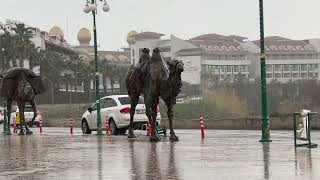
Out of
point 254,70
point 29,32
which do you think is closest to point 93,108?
point 29,32

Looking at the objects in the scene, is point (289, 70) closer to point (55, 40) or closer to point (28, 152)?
point (55, 40)

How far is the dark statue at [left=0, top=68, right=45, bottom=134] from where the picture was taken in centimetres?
2734

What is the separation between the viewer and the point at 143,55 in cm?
2173

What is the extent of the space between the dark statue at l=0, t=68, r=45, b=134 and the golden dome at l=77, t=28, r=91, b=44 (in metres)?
146

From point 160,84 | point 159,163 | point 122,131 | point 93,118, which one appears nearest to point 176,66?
point 160,84

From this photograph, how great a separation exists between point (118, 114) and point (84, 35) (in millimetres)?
148752

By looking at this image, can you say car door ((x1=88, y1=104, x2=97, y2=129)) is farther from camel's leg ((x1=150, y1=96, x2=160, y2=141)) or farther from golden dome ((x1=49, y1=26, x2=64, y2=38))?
golden dome ((x1=49, y1=26, x2=64, y2=38))

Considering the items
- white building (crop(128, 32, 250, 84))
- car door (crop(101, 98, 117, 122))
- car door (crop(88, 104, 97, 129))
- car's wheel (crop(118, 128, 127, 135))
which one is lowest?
car's wheel (crop(118, 128, 127, 135))

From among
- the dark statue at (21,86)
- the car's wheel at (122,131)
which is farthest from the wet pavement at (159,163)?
the dark statue at (21,86)

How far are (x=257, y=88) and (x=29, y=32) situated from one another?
3383 centimetres

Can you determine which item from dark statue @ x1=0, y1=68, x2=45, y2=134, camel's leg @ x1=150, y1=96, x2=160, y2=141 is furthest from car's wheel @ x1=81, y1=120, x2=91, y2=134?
camel's leg @ x1=150, y1=96, x2=160, y2=141

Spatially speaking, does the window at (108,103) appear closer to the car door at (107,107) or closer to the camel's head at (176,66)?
the car door at (107,107)

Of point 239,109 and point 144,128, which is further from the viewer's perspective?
point 239,109

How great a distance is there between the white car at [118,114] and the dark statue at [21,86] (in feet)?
8.87
